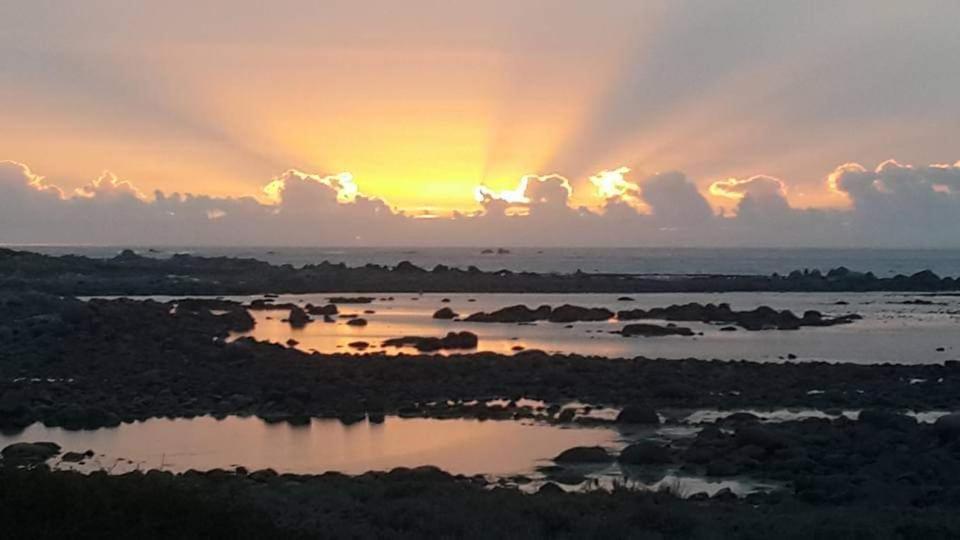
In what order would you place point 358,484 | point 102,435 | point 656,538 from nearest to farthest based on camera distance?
point 656,538
point 358,484
point 102,435

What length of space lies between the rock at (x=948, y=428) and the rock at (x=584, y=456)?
633 centimetres

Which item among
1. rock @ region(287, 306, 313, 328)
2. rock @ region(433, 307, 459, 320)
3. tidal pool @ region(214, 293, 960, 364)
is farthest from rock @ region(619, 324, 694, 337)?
rock @ region(287, 306, 313, 328)

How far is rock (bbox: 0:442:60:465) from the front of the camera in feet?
64.3

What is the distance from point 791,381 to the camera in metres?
30.2

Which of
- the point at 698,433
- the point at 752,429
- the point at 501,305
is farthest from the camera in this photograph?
the point at 501,305

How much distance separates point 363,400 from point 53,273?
205 ft

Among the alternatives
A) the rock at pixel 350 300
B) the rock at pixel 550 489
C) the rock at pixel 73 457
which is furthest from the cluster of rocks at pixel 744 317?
the rock at pixel 73 457

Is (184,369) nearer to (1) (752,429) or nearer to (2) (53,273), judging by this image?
(1) (752,429)

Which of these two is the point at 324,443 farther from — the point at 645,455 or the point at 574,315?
the point at 574,315

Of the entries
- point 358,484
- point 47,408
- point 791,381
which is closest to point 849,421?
point 791,381

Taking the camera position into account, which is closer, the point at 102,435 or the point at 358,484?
the point at 358,484

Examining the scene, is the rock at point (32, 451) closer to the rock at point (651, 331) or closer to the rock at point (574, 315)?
the rock at point (651, 331)

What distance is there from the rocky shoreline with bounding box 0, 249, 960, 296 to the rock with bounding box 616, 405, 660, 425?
5755 centimetres

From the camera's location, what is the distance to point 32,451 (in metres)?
20.3
